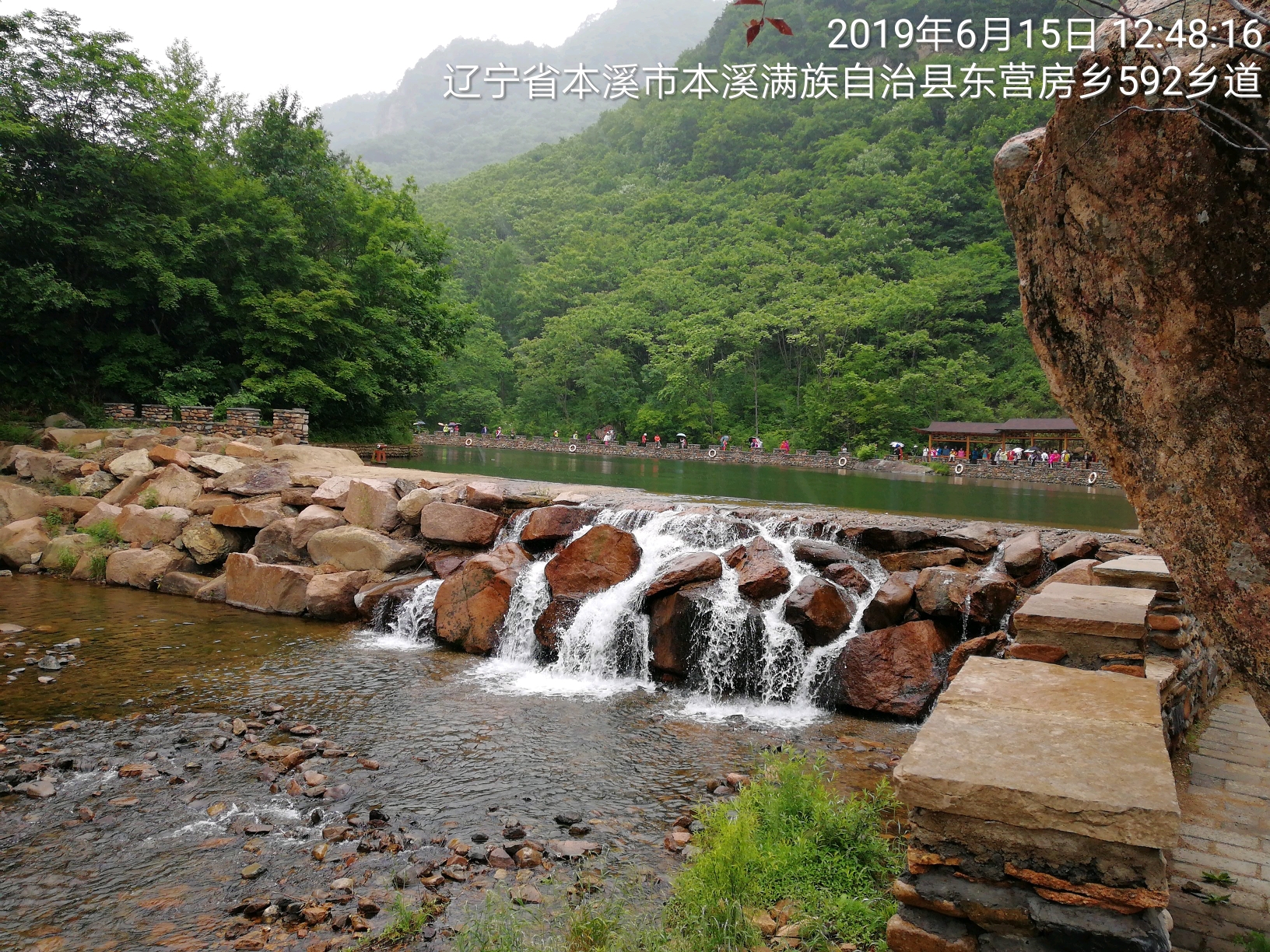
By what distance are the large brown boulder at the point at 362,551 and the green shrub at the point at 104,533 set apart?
3.96 metres

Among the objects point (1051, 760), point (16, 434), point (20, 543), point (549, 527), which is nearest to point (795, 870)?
point (1051, 760)

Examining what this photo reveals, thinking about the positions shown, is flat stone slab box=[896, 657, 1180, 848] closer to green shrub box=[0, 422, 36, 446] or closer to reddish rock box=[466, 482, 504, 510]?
reddish rock box=[466, 482, 504, 510]

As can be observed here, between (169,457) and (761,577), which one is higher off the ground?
(169,457)

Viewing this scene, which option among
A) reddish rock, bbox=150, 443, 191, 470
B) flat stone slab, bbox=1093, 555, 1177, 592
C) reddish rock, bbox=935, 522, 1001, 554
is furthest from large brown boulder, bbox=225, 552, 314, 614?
flat stone slab, bbox=1093, 555, 1177, 592

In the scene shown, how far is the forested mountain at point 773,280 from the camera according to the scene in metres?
47.9

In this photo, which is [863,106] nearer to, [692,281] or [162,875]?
[692,281]

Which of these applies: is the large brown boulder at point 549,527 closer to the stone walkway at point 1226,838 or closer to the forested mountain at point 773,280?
the stone walkway at point 1226,838

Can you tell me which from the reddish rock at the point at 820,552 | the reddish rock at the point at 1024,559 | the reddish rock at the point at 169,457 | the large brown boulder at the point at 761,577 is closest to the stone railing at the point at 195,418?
the reddish rock at the point at 169,457

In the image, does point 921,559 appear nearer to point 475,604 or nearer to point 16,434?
point 475,604

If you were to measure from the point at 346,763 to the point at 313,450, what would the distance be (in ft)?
40.9

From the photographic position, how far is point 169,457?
14867 millimetres

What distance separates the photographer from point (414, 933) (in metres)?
3.83

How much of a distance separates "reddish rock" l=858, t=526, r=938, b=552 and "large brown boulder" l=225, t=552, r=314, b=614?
784 centimetres

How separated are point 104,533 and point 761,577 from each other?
1142 centimetres
